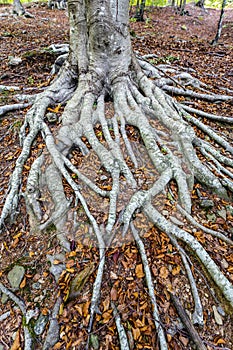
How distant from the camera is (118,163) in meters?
3.21

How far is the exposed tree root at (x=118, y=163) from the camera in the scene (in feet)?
8.47

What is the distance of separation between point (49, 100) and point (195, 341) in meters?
3.98

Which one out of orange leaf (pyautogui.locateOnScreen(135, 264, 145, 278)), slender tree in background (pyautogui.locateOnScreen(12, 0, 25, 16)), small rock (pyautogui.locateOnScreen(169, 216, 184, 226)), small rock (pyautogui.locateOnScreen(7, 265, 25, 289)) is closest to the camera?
orange leaf (pyautogui.locateOnScreen(135, 264, 145, 278))

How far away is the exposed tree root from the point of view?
2.58 metres

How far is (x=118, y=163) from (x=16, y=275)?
1.83 m

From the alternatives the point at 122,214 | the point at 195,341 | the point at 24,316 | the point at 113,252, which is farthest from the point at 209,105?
the point at 24,316

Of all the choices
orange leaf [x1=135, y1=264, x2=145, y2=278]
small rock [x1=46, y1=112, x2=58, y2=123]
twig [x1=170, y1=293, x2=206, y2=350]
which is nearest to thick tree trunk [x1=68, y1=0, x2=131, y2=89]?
small rock [x1=46, y1=112, x2=58, y2=123]

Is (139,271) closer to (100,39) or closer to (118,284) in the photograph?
(118,284)

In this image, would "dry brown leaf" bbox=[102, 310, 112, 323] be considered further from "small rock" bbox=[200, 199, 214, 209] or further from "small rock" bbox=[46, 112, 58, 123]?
"small rock" bbox=[46, 112, 58, 123]

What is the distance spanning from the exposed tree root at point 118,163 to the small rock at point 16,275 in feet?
0.36

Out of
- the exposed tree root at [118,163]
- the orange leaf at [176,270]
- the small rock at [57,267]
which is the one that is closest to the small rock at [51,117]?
the exposed tree root at [118,163]

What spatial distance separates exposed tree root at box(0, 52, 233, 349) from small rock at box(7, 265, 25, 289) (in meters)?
0.11

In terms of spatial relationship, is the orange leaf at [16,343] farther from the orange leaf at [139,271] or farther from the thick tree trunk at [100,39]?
the thick tree trunk at [100,39]

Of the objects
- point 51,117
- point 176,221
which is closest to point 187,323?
point 176,221
